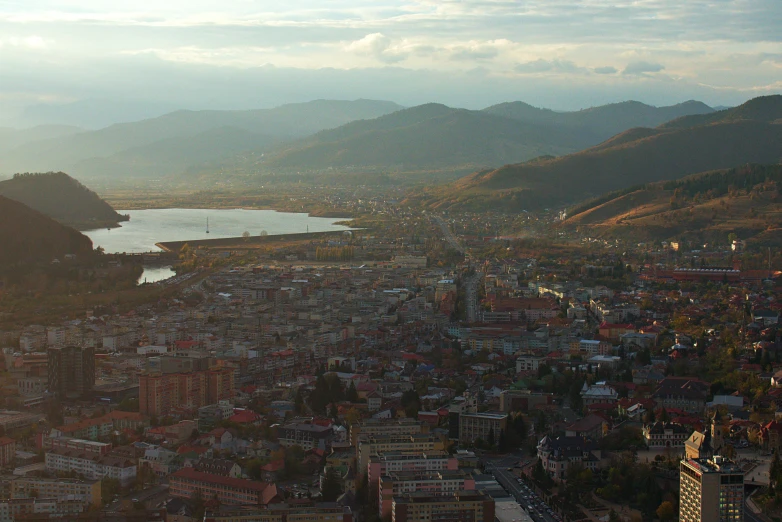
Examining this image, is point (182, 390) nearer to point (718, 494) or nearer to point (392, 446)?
point (392, 446)

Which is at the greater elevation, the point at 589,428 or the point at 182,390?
the point at 182,390

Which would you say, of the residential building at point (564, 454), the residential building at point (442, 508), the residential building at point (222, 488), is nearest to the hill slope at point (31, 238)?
the residential building at point (222, 488)

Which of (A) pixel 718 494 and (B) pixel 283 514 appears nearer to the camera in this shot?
(A) pixel 718 494

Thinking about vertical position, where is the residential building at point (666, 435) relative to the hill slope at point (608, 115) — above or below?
below

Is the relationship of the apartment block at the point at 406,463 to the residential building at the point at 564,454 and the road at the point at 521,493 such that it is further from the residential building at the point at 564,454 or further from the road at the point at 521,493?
the residential building at the point at 564,454

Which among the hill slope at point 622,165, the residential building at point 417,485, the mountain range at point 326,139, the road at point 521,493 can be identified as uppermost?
the mountain range at point 326,139

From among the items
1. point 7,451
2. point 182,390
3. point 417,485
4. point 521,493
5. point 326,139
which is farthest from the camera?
point 326,139

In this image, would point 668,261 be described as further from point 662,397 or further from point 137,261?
point 662,397

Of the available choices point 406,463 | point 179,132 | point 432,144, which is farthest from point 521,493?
point 179,132

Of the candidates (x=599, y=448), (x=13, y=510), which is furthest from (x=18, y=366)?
(x=599, y=448)
